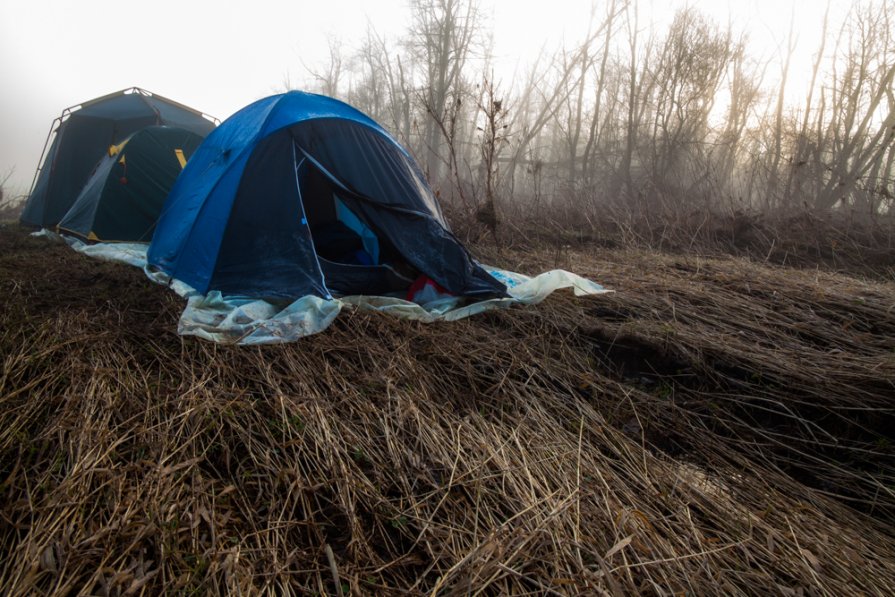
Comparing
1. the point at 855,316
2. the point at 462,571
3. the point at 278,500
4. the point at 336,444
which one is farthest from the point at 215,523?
the point at 855,316

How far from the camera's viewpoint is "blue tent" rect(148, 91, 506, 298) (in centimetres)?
319

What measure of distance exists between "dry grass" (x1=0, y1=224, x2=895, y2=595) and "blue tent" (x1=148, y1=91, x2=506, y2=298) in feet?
1.85

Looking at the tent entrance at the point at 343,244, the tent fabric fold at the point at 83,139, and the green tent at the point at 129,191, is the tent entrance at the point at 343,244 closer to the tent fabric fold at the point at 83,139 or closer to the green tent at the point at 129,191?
the green tent at the point at 129,191

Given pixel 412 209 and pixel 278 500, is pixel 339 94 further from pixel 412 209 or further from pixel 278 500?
pixel 278 500

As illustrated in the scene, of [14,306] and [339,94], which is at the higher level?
[339,94]

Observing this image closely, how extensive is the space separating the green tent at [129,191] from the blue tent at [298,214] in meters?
2.05

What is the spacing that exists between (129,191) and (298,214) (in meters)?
3.67

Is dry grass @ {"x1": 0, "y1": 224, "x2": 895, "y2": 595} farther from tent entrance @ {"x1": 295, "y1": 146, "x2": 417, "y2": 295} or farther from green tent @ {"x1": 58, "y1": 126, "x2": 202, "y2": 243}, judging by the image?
green tent @ {"x1": 58, "y1": 126, "x2": 202, "y2": 243}

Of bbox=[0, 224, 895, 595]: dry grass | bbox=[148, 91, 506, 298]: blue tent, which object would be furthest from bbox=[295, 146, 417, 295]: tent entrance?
bbox=[0, 224, 895, 595]: dry grass

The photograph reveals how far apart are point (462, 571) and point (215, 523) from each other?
0.76 meters

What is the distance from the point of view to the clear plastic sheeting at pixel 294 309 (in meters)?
2.57

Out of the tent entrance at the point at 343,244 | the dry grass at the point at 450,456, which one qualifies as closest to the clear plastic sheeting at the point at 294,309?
the dry grass at the point at 450,456

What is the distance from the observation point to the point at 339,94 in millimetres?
29672

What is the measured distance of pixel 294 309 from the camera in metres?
2.81
